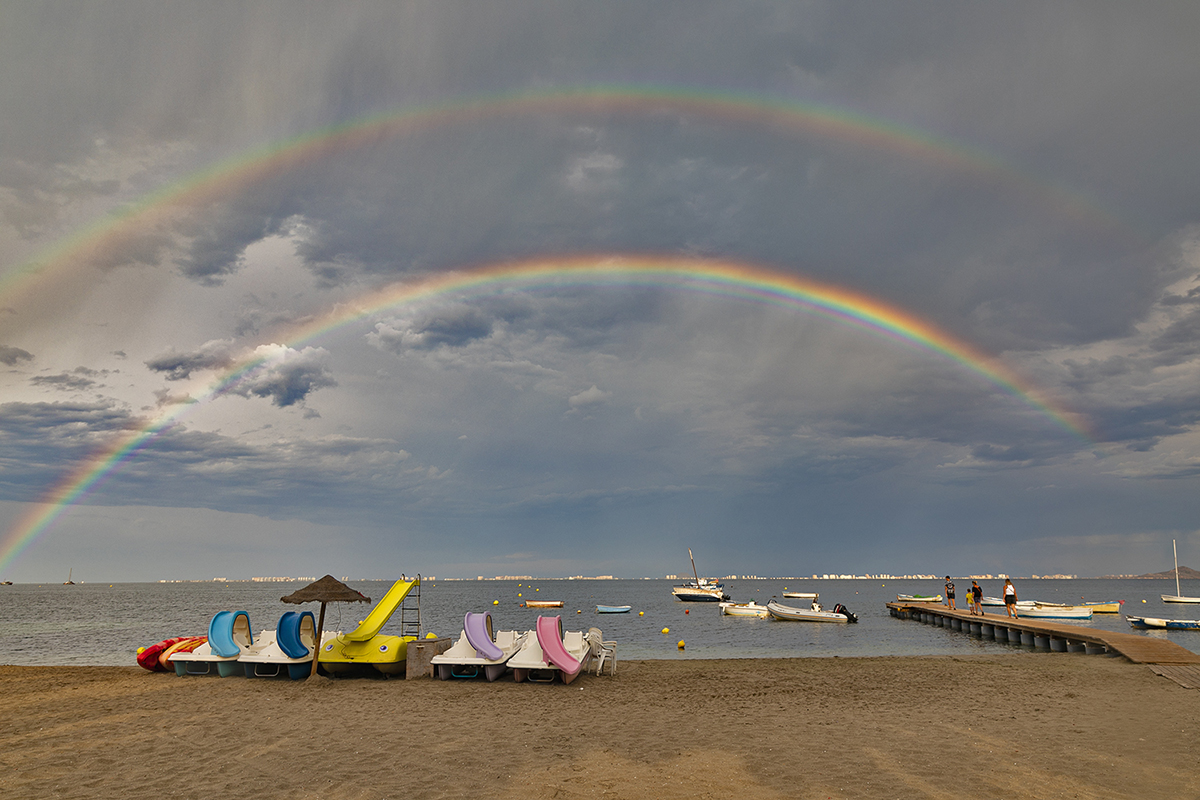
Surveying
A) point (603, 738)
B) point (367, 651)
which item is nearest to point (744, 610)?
point (367, 651)

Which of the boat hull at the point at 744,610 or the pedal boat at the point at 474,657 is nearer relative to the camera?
the pedal boat at the point at 474,657

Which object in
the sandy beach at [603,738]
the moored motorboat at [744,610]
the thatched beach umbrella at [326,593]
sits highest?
the thatched beach umbrella at [326,593]

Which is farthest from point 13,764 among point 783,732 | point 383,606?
point 783,732

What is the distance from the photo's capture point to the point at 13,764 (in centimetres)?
1117

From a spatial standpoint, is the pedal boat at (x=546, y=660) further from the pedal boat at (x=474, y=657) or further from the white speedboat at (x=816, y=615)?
the white speedboat at (x=816, y=615)

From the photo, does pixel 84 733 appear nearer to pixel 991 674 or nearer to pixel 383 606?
pixel 383 606

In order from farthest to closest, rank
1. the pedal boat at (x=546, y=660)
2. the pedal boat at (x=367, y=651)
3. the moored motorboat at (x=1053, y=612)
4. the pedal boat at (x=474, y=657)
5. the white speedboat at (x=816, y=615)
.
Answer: the white speedboat at (x=816, y=615) → the moored motorboat at (x=1053, y=612) → the pedal boat at (x=367, y=651) → the pedal boat at (x=474, y=657) → the pedal boat at (x=546, y=660)

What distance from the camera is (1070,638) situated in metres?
30.8

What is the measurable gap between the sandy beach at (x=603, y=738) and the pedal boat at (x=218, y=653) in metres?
0.86

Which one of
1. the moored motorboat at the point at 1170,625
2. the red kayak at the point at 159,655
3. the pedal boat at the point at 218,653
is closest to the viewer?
the pedal boat at the point at 218,653

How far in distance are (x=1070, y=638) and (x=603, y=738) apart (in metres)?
26.5

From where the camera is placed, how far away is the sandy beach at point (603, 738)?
10.0 meters

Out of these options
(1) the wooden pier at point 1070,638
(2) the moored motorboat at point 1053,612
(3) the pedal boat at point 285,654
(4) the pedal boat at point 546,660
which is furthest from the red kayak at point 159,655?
(2) the moored motorboat at point 1053,612

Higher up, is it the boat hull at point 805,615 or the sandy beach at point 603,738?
the sandy beach at point 603,738
